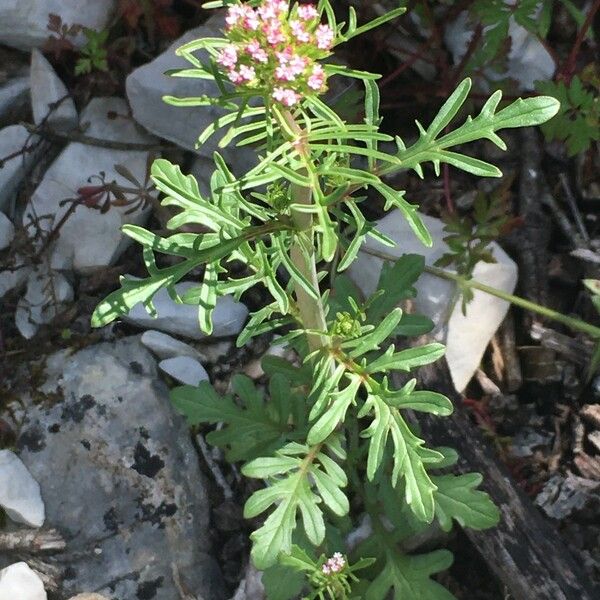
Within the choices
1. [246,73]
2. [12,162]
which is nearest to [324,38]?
[246,73]

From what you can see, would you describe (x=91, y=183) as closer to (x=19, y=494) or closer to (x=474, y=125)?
(x=19, y=494)

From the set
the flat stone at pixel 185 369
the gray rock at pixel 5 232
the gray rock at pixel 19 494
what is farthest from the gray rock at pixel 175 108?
the gray rock at pixel 19 494

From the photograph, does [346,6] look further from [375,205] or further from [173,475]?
[173,475]

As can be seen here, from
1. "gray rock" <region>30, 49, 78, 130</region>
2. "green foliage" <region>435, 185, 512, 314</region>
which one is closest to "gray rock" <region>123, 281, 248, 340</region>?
"green foliage" <region>435, 185, 512, 314</region>

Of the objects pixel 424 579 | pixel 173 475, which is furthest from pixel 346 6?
pixel 424 579

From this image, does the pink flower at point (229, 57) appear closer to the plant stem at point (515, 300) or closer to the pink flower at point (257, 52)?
the pink flower at point (257, 52)
